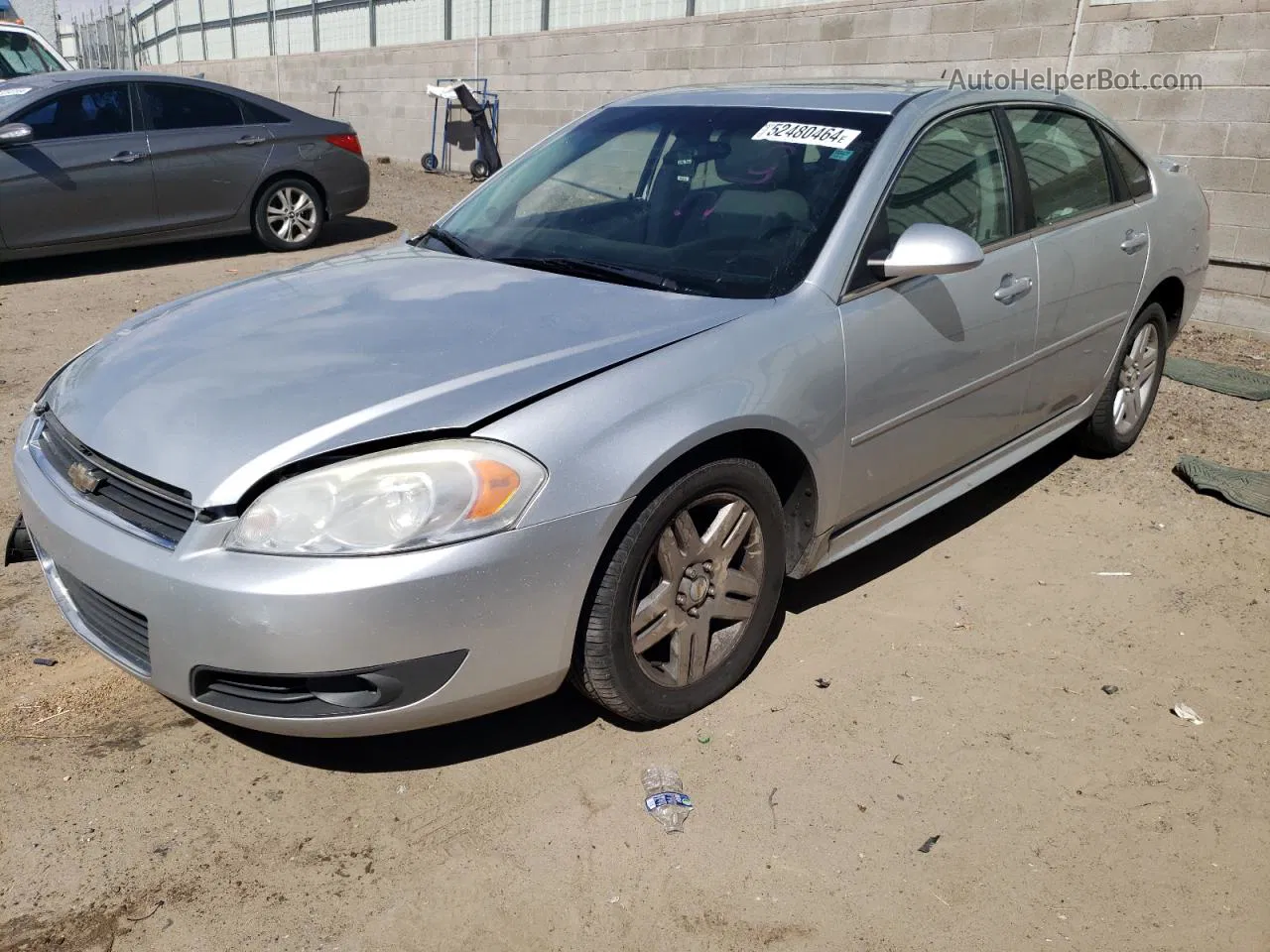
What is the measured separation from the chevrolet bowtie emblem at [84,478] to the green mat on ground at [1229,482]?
4458mm

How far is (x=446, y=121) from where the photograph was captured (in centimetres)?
1591

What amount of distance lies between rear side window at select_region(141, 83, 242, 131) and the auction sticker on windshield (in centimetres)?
689

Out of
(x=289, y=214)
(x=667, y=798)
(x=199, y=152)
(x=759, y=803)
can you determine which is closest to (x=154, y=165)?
(x=199, y=152)

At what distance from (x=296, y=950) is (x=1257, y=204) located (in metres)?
7.69

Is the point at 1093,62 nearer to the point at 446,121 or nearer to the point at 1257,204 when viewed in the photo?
the point at 1257,204

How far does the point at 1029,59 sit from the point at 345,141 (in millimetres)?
5846

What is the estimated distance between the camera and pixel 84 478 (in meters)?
2.72

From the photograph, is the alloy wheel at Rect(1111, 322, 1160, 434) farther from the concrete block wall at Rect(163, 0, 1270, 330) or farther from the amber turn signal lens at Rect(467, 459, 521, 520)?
the amber turn signal lens at Rect(467, 459, 521, 520)

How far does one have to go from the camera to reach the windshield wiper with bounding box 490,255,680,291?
3271 mm

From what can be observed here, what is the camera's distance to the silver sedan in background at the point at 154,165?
8242 mm

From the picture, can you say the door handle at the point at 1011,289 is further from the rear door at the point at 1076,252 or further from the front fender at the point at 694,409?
the front fender at the point at 694,409

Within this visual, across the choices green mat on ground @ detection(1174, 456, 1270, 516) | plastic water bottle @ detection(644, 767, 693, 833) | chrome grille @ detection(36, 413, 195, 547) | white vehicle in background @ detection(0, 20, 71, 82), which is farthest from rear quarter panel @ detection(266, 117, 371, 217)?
plastic water bottle @ detection(644, 767, 693, 833)

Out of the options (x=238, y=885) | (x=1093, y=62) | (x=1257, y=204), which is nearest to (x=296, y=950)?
(x=238, y=885)

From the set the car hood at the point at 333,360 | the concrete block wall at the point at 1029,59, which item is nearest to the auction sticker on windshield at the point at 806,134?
the car hood at the point at 333,360
